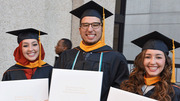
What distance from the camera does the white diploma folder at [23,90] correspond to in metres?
2.01

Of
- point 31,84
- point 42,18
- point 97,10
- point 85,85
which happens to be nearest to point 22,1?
point 42,18

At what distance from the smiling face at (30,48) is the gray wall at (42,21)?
212 cm

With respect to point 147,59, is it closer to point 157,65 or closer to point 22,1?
point 157,65

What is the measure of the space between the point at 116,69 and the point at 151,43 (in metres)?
0.51

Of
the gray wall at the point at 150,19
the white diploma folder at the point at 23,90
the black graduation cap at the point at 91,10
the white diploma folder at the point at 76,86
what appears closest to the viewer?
the white diploma folder at the point at 76,86

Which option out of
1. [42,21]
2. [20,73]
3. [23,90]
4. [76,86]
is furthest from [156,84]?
[42,21]

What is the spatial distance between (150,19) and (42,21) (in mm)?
3207

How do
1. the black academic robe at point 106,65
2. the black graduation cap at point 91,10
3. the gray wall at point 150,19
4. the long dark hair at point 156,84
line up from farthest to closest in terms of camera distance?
1. the gray wall at point 150,19
2. the black graduation cap at point 91,10
3. the black academic robe at point 106,65
4. the long dark hair at point 156,84

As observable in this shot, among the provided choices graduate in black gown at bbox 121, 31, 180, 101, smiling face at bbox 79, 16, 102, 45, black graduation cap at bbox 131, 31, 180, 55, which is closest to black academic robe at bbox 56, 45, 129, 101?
smiling face at bbox 79, 16, 102, 45

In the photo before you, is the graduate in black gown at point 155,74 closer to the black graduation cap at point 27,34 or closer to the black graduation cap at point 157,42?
the black graduation cap at point 157,42

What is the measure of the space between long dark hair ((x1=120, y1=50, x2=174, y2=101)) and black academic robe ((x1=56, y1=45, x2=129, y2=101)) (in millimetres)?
222

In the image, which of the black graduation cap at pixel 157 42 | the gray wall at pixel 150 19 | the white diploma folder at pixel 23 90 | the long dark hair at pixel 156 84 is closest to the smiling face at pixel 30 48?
the white diploma folder at pixel 23 90

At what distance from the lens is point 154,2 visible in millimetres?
5941

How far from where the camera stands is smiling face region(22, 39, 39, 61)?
2.50 metres
